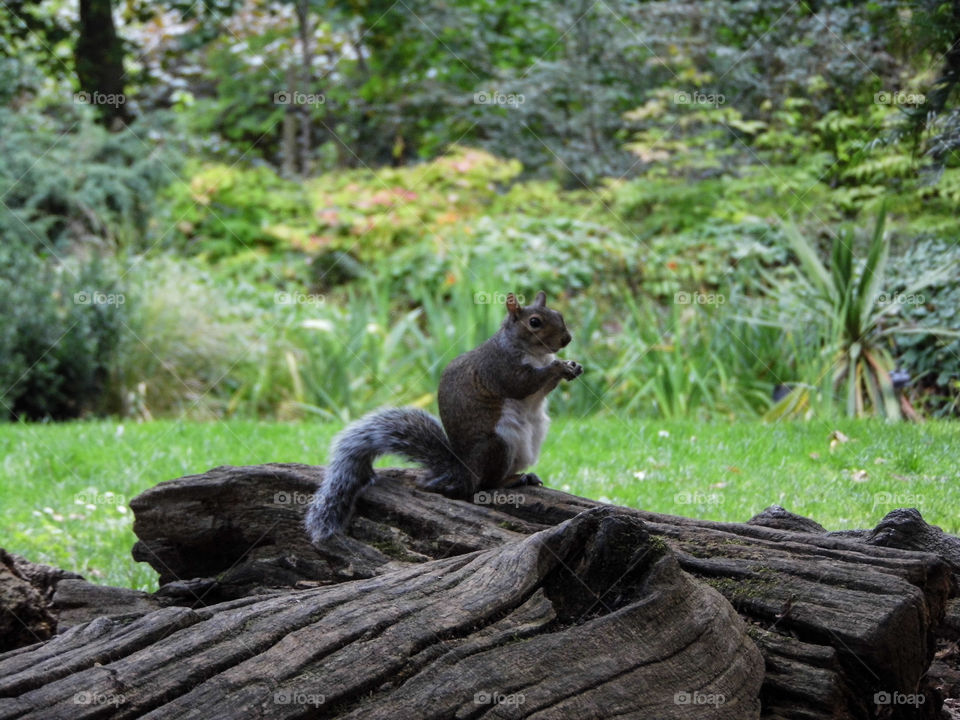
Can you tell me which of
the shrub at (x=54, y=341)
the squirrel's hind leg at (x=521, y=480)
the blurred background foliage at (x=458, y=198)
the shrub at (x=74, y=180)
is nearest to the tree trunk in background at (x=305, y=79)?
the blurred background foliage at (x=458, y=198)

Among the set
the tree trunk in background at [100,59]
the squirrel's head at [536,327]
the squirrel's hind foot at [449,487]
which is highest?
the tree trunk in background at [100,59]

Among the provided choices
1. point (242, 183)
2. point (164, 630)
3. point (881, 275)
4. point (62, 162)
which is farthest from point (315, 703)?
point (242, 183)

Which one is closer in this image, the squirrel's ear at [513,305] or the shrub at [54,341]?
the squirrel's ear at [513,305]

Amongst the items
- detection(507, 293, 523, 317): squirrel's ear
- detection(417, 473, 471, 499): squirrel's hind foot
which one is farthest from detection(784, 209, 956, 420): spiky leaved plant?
detection(417, 473, 471, 499): squirrel's hind foot

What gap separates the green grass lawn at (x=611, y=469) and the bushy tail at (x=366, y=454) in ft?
3.96

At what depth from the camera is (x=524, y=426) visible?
3.86 metres

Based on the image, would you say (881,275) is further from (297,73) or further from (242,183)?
(297,73)

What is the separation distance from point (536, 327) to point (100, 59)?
958cm

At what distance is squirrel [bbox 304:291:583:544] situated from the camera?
12.3 feet

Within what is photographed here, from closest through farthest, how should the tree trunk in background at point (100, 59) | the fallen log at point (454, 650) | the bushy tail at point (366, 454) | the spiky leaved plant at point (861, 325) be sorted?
the fallen log at point (454, 650) < the bushy tail at point (366, 454) < the spiky leaved plant at point (861, 325) < the tree trunk in background at point (100, 59)

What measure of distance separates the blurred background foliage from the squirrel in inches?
76.5

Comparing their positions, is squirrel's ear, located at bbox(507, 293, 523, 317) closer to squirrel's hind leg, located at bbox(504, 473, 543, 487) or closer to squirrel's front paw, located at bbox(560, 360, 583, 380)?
squirrel's front paw, located at bbox(560, 360, 583, 380)

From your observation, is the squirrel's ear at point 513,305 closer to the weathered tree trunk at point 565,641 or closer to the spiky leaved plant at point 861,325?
the weathered tree trunk at point 565,641

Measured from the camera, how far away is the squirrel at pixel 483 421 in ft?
12.3
